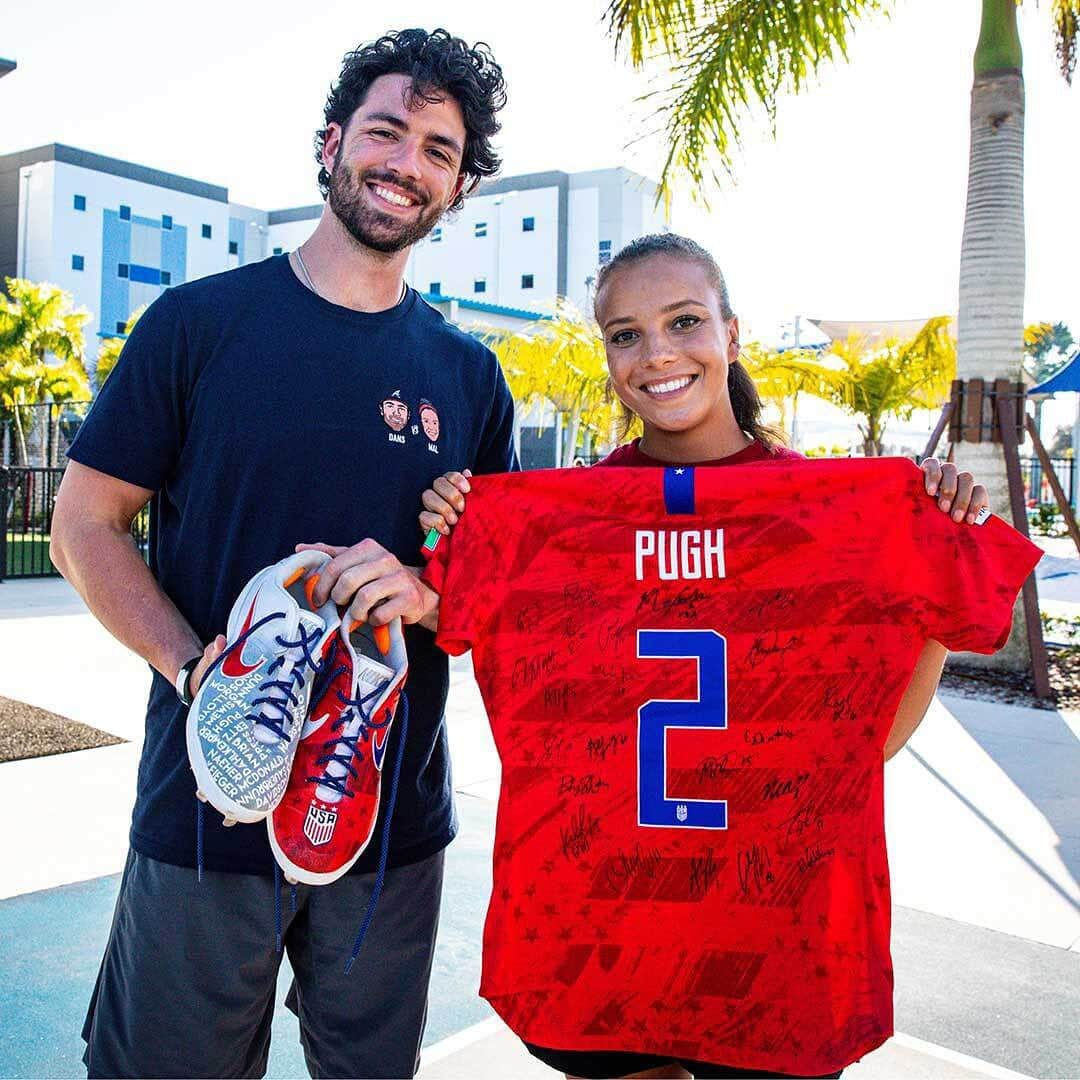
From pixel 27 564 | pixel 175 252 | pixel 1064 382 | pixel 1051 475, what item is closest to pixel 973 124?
pixel 1051 475

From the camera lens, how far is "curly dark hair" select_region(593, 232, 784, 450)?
6.79ft

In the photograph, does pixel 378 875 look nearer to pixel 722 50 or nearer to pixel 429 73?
pixel 429 73

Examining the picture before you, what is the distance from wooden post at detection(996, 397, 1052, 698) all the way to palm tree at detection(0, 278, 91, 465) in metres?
23.8

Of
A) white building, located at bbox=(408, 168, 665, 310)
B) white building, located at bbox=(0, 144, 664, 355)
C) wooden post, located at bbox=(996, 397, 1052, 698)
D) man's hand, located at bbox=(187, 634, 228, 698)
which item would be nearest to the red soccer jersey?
man's hand, located at bbox=(187, 634, 228, 698)

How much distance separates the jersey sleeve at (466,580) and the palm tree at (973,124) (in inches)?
268

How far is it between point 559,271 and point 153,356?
4949cm

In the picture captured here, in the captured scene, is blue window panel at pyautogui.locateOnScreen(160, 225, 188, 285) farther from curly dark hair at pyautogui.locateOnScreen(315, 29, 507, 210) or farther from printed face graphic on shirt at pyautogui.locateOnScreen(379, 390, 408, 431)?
printed face graphic on shirt at pyautogui.locateOnScreen(379, 390, 408, 431)

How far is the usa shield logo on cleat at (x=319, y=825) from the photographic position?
1.66m

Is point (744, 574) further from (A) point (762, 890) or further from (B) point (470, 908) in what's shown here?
(B) point (470, 908)

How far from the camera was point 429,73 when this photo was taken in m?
2.02

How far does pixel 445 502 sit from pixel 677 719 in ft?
1.86

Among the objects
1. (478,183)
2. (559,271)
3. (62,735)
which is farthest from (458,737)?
(559,271)

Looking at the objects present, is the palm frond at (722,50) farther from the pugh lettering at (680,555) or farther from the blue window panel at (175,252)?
the blue window panel at (175,252)

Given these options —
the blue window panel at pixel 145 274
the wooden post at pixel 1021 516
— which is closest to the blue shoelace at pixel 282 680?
the wooden post at pixel 1021 516
